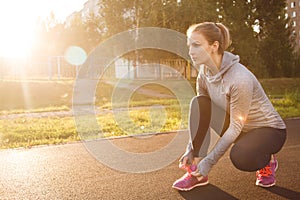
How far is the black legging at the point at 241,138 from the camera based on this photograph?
105 inches

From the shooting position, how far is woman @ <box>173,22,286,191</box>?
2.51m

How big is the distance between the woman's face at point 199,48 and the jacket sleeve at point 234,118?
315 millimetres

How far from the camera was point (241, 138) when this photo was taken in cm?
280

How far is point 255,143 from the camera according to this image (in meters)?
2.68

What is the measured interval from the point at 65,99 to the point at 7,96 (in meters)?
2.12

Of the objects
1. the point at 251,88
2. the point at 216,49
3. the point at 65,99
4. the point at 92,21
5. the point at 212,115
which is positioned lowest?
the point at 65,99

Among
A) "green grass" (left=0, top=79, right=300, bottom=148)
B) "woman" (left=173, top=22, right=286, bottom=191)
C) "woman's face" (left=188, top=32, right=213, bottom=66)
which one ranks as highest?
"woman's face" (left=188, top=32, right=213, bottom=66)

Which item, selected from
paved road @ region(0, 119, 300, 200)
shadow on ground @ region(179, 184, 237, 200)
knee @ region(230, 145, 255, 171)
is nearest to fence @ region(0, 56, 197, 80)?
paved road @ region(0, 119, 300, 200)

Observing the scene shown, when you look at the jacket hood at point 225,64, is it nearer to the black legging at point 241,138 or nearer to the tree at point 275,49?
the black legging at point 241,138

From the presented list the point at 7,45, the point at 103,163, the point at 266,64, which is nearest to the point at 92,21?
the point at 7,45

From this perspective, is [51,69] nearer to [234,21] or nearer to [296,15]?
[234,21]

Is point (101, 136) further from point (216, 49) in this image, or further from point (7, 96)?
point (7, 96)

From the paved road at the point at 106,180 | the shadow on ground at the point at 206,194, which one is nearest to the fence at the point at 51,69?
the paved road at the point at 106,180

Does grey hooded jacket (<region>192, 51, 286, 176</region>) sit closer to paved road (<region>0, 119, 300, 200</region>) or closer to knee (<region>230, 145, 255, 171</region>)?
knee (<region>230, 145, 255, 171</region>)
